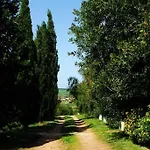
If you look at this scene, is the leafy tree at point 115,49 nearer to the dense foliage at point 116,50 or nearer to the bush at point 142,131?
the dense foliage at point 116,50

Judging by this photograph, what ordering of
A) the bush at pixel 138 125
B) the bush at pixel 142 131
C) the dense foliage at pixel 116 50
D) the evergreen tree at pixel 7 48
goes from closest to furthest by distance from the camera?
the bush at pixel 142 131 < the bush at pixel 138 125 < the dense foliage at pixel 116 50 < the evergreen tree at pixel 7 48

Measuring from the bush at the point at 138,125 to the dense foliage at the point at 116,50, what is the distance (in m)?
0.76

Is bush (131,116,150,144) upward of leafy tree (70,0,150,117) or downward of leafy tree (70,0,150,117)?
downward

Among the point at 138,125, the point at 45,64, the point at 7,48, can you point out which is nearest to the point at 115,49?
the point at 138,125

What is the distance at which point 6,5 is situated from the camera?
21.1 m

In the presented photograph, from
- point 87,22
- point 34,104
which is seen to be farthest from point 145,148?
point 34,104

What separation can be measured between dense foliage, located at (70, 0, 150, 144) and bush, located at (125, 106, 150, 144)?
763mm

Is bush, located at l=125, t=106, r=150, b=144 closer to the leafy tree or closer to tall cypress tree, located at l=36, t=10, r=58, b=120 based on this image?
the leafy tree

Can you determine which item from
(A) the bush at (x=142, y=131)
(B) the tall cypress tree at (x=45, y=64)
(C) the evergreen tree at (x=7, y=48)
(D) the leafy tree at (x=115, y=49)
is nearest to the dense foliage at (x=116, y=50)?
(D) the leafy tree at (x=115, y=49)

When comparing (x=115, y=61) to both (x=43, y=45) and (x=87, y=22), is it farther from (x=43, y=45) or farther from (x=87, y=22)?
(x=43, y=45)

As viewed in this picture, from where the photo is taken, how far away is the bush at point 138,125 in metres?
15.9

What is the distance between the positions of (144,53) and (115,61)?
145 centimetres

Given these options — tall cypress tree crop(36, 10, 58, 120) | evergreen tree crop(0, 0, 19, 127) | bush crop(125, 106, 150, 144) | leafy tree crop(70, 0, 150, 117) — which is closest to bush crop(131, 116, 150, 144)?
bush crop(125, 106, 150, 144)

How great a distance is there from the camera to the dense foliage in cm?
1684
